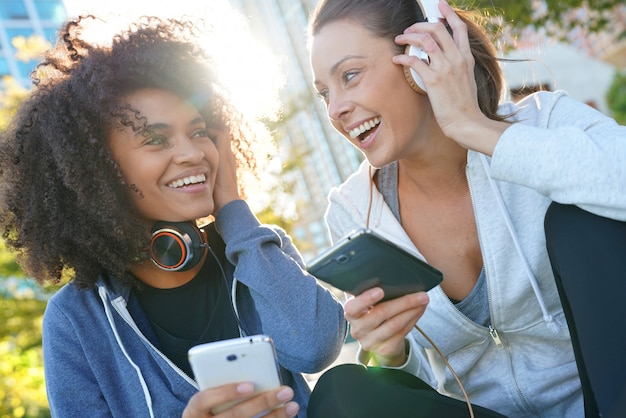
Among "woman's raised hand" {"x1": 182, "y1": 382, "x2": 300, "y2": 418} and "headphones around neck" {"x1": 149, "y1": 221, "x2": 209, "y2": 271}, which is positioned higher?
"headphones around neck" {"x1": 149, "y1": 221, "x2": 209, "y2": 271}

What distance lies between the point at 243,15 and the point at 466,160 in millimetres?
1613

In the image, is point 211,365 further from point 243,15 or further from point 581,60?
point 581,60

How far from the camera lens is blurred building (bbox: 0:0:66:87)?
48.2 m

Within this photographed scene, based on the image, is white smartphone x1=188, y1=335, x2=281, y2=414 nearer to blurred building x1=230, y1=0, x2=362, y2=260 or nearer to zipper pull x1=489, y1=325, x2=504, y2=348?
zipper pull x1=489, y1=325, x2=504, y2=348

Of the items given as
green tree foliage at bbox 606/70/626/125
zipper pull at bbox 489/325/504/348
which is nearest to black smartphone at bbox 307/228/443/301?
zipper pull at bbox 489/325/504/348

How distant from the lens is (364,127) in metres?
2.64

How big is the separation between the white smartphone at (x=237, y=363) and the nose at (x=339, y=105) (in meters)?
1.12

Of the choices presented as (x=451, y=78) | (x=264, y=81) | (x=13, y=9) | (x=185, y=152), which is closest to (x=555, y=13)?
(x=264, y=81)

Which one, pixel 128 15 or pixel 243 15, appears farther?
pixel 243 15

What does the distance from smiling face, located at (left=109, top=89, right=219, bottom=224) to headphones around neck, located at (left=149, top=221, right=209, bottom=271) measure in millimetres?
87

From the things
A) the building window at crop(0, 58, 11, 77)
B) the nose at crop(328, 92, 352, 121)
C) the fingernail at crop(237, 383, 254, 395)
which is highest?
the building window at crop(0, 58, 11, 77)

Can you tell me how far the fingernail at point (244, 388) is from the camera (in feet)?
6.13

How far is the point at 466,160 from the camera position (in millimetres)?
2789

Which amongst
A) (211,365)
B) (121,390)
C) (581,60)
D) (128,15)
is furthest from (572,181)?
(581,60)
